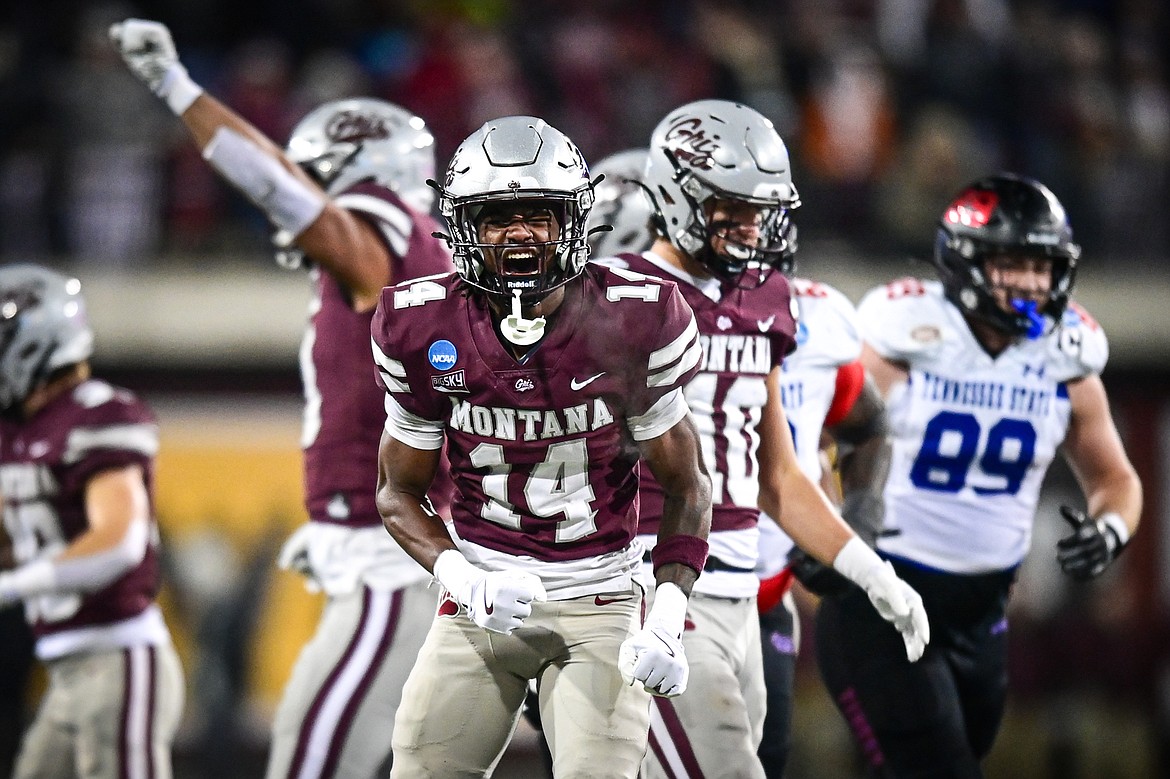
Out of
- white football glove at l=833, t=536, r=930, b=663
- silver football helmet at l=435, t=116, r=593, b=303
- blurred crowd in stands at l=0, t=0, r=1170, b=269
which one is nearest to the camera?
silver football helmet at l=435, t=116, r=593, b=303

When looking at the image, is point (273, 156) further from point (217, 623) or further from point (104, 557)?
point (217, 623)

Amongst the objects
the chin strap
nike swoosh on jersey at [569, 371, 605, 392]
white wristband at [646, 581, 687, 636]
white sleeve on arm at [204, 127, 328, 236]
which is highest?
white sleeve on arm at [204, 127, 328, 236]

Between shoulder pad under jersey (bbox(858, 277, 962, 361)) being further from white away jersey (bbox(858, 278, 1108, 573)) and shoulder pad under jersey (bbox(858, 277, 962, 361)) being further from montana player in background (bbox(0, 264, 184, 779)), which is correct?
montana player in background (bbox(0, 264, 184, 779))

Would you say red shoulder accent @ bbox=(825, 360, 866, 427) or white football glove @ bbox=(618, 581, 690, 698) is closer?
white football glove @ bbox=(618, 581, 690, 698)

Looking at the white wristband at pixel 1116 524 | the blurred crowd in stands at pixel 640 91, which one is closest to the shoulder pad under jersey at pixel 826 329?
the white wristband at pixel 1116 524

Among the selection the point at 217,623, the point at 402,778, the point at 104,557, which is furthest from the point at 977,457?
the point at 217,623

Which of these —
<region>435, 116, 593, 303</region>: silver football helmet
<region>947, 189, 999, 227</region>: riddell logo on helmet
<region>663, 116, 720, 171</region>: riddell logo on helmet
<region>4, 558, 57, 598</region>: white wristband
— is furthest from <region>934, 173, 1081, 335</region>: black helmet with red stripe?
<region>4, 558, 57, 598</region>: white wristband

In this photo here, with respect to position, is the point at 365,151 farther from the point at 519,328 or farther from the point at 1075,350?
the point at 1075,350

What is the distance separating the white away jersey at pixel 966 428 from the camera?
4.66 metres

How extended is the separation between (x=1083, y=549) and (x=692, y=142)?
170 cm

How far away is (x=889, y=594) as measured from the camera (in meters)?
3.93

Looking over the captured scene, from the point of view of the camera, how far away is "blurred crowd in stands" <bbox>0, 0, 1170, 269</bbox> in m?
8.89

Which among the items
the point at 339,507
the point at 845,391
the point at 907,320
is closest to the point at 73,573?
the point at 339,507

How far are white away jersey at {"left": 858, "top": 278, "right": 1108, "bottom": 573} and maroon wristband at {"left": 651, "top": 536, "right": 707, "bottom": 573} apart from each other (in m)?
1.57
